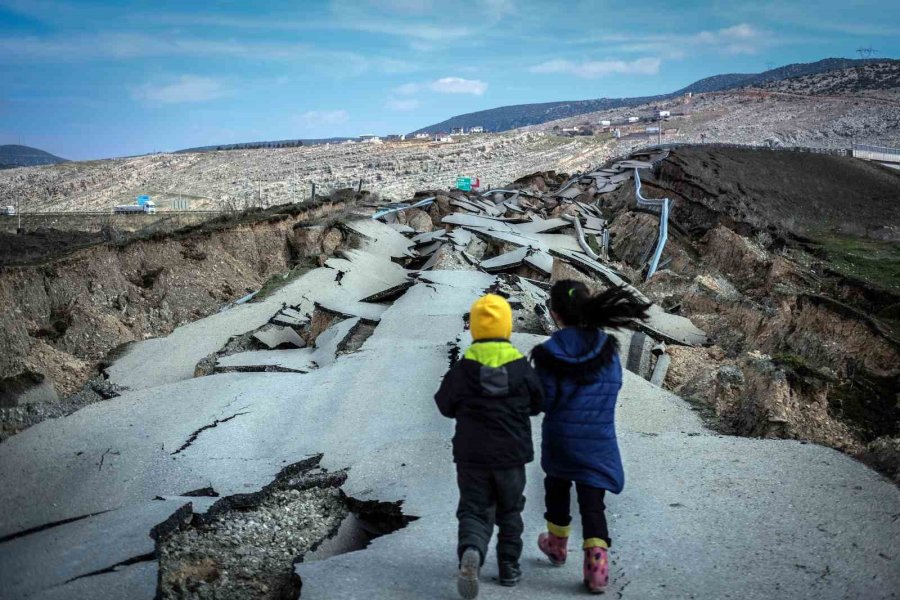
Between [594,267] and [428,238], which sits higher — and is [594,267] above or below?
below

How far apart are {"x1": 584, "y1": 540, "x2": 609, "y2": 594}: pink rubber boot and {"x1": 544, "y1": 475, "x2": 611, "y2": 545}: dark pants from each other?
60 millimetres

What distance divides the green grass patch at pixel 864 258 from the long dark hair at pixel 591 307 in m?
11.7

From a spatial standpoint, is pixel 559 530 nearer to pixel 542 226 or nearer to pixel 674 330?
pixel 674 330

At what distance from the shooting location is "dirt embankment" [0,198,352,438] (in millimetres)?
8992

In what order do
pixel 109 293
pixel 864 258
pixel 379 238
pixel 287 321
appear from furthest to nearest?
pixel 864 258
pixel 379 238
pixel 109 293
pixel 287 321

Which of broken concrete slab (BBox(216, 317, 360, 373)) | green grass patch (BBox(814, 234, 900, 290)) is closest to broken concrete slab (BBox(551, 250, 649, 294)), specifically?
green grass patch (BBox(814, 234, 900, 290))

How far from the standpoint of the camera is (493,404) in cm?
370

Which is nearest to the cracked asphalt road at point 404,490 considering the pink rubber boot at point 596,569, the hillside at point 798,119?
the pink rubber boot at point 596,569

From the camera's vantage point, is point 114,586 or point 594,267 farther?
point 594,267

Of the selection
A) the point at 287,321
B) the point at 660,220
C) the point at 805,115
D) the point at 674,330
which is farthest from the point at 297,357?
the point at 805,115

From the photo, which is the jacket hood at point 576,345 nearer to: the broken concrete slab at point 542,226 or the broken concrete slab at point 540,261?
the broken concrete slab at point 540,261

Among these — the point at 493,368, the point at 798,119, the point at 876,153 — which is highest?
the point at 798,119

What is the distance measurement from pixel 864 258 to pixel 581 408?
51.5 ft

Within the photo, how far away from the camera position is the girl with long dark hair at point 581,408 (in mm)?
3799
